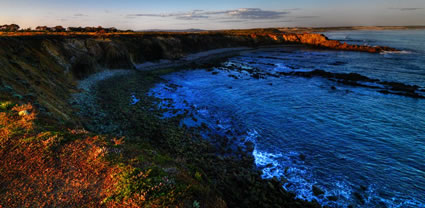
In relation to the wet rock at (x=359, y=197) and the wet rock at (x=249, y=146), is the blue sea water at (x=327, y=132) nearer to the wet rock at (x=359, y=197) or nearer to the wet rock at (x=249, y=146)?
the wet rock at (x=359, y=197)

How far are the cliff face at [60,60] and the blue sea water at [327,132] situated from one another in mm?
12939

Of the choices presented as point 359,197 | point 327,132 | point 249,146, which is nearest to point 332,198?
point 359,197

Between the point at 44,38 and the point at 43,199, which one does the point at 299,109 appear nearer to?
the point at 43,199

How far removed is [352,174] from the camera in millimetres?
13859

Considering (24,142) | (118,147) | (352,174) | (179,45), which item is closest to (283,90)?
(352,174)

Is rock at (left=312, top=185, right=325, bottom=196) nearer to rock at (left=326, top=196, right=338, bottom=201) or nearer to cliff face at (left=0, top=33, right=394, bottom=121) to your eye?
rock at (left=326, top=196, right=338, bottom=201)

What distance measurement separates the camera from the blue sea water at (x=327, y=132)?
12.8 meters

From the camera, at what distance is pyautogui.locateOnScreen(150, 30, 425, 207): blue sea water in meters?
12.8

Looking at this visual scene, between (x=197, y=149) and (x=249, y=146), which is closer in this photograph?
(x=197, y=149)

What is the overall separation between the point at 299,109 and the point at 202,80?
2380 centimetres

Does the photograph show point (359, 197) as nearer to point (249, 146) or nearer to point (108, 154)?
point (249, 146)

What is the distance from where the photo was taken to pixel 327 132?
1962 cm

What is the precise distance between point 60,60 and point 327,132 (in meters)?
41.3

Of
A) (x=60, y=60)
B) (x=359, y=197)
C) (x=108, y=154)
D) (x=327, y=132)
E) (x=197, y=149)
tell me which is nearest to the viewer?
(x=108, y=154)
